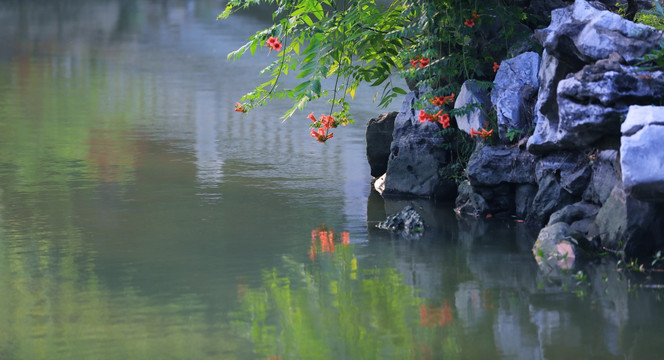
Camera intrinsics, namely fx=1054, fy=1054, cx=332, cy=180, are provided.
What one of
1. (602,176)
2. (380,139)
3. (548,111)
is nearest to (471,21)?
(548,111)

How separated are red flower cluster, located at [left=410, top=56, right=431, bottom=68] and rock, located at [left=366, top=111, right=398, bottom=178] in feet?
3.67

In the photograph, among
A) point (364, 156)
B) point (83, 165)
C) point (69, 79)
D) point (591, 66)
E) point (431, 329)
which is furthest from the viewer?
point (69, 79)

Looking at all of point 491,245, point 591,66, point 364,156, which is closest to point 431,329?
point 491,245

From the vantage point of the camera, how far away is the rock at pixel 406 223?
9.27 m

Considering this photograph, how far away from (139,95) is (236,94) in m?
1.65

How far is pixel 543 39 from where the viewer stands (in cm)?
927

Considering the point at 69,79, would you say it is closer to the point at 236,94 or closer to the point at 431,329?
the point at 236,94

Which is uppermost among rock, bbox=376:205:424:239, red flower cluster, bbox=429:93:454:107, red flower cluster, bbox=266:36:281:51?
red flower cluster, bbox=266:36:281:51

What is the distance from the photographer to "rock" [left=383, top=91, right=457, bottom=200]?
1060cm

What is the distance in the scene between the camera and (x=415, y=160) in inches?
421

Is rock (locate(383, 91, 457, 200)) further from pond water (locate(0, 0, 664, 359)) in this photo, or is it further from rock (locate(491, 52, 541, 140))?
rock (locate(491, 52, 541, 140))

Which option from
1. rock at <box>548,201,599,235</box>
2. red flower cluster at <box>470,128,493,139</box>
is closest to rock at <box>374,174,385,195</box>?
red flower cluster at <box>470,128,493,139</box>

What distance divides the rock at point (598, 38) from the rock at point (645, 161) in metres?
1.08

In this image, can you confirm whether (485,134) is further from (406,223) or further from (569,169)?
(406,223)
